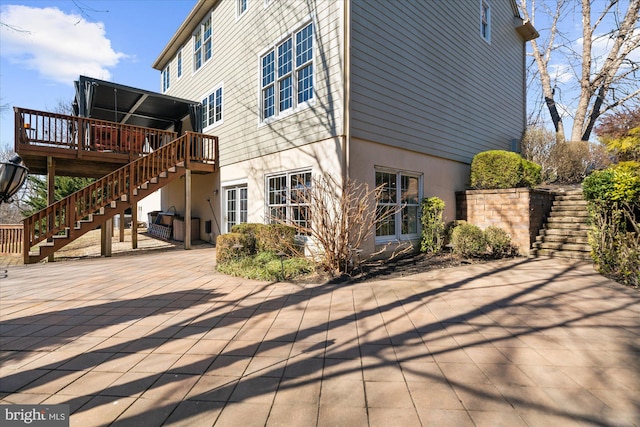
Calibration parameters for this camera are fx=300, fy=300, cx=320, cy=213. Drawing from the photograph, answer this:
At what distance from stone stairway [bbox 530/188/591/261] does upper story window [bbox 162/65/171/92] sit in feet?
57.0

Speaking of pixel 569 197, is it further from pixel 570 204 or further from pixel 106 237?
pixel 106 237

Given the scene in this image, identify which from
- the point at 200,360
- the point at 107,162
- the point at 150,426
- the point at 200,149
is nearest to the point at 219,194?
the point at 200,149

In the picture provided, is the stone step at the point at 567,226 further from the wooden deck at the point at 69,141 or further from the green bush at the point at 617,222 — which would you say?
the wooden deck at the point at 69,141

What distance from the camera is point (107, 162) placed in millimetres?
9680

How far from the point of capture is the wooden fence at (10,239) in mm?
9047

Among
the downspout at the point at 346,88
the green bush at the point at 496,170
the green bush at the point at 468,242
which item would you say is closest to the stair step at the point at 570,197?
the green bush at the point at 496,170

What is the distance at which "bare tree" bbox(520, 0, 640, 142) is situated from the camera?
39.0ft

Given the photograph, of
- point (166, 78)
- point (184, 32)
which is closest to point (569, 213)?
point (184, 32)

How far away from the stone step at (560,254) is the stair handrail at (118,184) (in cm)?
978

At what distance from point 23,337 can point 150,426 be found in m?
2.35

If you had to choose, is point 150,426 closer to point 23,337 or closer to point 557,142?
point 23,337

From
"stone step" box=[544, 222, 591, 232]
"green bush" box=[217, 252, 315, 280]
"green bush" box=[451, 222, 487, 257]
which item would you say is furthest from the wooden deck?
"stone step" box=[544, 222, 591, 232]

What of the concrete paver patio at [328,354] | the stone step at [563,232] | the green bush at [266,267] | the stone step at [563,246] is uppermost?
the stone step at [563,232]

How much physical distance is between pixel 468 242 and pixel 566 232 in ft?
8.25
